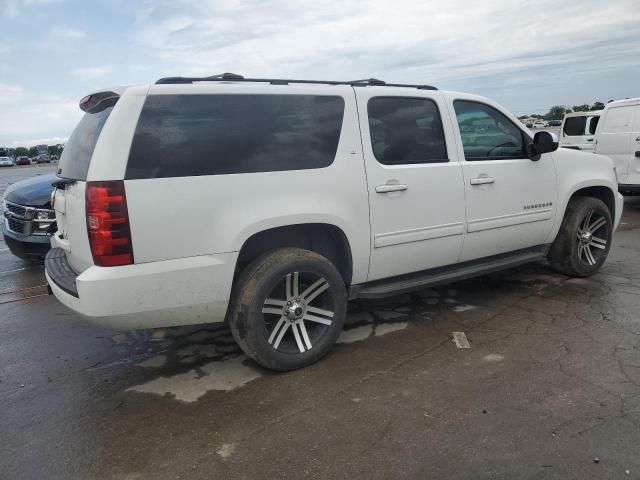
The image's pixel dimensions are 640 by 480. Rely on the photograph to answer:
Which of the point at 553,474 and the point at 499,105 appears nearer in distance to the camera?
the point at 553,474

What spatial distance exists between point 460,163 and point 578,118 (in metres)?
11.5

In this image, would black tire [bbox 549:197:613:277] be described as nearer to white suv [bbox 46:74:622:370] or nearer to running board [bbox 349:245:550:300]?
running board [bbox 349:245:550:300]

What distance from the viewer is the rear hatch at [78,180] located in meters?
2.98

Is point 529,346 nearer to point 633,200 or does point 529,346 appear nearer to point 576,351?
point 576,351

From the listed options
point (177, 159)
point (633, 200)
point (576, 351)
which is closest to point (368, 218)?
point (177, 159)

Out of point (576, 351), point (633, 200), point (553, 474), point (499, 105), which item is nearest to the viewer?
point (553, 474)

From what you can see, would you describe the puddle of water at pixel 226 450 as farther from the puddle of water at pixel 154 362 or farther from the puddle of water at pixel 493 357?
the puddle of water at pixel 493 357

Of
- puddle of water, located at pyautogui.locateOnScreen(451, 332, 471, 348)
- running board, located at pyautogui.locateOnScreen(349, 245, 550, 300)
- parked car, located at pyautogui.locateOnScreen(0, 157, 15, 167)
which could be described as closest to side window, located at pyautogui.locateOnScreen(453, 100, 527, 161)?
running board, located at pyautogui.locateOnScreen(349, 245, 550, 300)

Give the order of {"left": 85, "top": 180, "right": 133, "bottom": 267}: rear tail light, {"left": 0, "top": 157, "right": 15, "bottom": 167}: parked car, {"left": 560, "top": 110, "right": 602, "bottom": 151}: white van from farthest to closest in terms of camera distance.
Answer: {"left": 0, "top": 157, "right": 15, "bottom": 167}: parked car, {"left": 560, "top": 110, "right": 602, "bottom": 151}: white van, {"left": 85, "top": 180, "right": 133, "bottom": 267}: rear tail light

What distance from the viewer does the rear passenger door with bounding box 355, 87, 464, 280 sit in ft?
12.2

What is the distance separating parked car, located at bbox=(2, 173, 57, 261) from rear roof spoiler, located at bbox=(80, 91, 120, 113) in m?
2.58

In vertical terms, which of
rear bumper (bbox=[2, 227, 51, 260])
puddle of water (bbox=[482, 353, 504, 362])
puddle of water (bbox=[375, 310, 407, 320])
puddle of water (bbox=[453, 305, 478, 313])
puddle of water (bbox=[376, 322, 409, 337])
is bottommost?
puddle of water (bbox=[482, 353, 504, 362])

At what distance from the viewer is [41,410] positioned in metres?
3.11

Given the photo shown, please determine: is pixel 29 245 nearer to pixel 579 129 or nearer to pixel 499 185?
pixel 499 185
